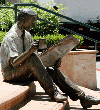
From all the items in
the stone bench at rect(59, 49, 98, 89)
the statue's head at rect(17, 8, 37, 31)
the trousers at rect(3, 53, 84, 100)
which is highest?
the statue's head at rect(17, 8, 37, 31)

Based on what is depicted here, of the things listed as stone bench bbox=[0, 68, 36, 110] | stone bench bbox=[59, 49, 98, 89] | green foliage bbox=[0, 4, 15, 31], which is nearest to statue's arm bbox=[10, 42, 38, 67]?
stone bench bbox=[0, 68, 36, 110]

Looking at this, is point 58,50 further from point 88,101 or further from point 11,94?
point 11,94

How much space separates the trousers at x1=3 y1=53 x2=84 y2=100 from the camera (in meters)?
3.02

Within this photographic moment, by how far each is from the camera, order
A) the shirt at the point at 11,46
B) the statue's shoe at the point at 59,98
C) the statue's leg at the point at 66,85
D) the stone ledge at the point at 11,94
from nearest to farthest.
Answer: the stone ledge at the point at 11,94
the statue's shoe at the point at 59,98
the shirt at the point at 11,46
the statue's leg at the point at 66,85

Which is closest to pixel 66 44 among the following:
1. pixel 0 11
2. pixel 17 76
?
pixel 17 76

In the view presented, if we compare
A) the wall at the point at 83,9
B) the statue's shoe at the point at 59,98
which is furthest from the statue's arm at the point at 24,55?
the wall at the point at 83,9

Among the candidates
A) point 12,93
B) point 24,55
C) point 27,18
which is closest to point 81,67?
point 27,18

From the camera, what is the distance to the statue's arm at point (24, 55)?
282 centimetres

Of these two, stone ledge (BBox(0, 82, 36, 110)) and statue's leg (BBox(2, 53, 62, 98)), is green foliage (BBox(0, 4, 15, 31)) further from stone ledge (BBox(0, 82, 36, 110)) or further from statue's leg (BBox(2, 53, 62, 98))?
statue's leg (BBox(2, 53, 62, 98))

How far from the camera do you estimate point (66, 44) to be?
3258 millimetres

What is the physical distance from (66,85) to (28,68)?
26.3 inches

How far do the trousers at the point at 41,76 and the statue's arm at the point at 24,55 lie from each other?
117 millimetres

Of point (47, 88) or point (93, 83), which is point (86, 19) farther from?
point (47, 88)

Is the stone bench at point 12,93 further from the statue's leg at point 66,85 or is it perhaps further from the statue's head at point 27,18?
the statue's head at point 27,18
